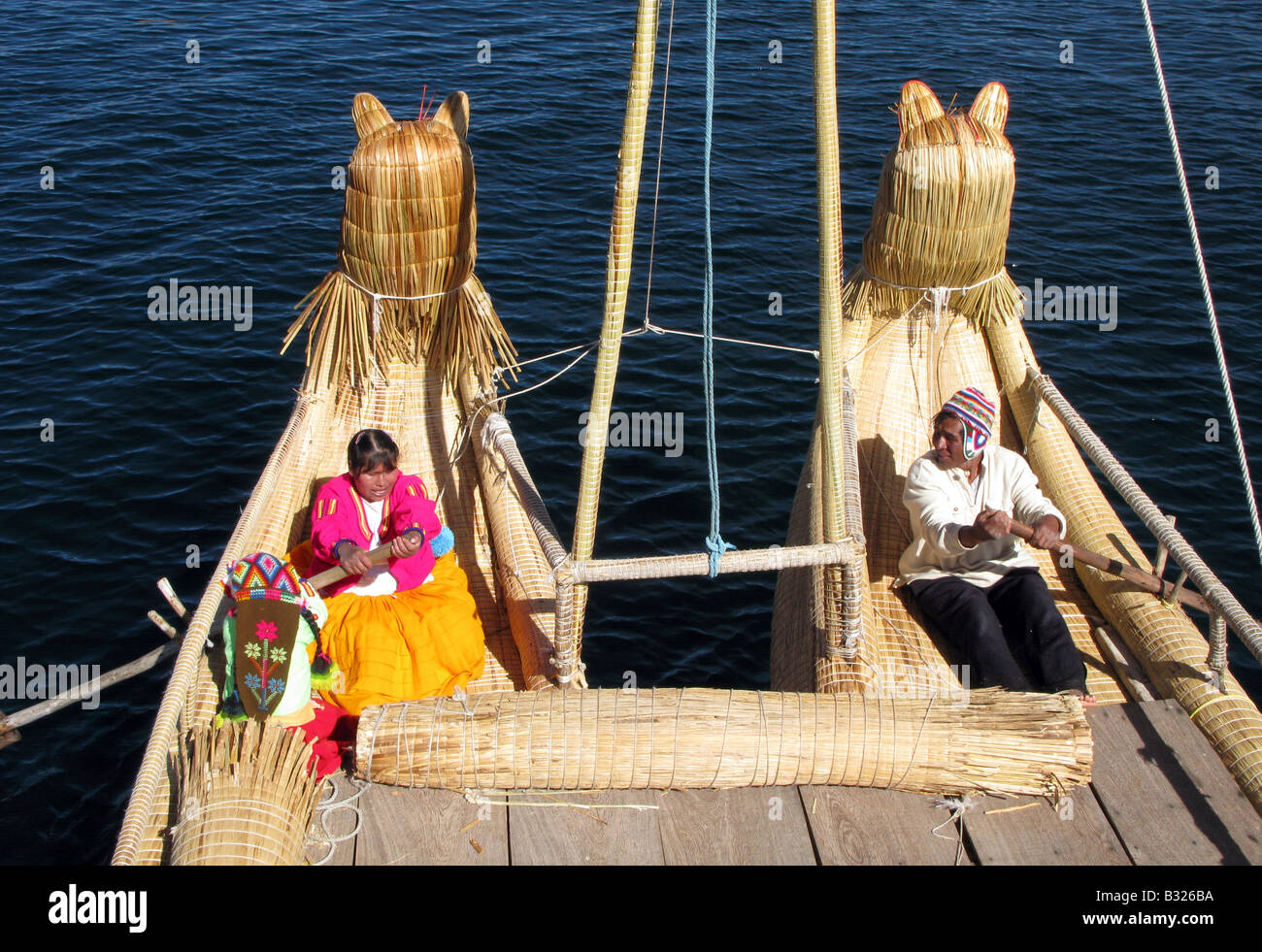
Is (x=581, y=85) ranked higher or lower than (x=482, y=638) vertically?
higher

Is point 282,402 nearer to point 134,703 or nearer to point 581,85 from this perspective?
point 134,703

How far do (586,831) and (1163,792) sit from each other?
2124mm

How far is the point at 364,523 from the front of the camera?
18.0 feet

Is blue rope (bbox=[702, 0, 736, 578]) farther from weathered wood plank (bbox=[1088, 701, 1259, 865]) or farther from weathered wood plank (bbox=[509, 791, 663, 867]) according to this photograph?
weathered wood plank (bbox=[1088, 701, 1259, 865])

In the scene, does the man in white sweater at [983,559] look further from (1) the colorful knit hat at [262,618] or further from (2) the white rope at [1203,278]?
(1) the colorful knit hat at [262,618]

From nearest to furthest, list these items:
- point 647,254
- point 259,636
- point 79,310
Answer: point 259,636 → point 79,310 → point 647,254

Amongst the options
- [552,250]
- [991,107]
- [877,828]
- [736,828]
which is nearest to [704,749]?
[736,828]

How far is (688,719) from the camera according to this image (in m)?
4.26

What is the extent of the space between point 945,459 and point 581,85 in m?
11.7

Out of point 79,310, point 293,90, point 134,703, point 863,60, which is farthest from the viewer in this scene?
point 863,60

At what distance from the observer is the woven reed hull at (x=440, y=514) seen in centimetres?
494

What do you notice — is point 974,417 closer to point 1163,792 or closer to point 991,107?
point 1163,792

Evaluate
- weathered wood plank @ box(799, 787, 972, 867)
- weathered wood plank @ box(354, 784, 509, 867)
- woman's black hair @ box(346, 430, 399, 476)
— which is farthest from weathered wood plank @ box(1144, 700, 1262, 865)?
woman's black hair @ box(346, 430, 399, 476)

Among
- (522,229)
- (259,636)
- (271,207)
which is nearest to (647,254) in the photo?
(522,229)
